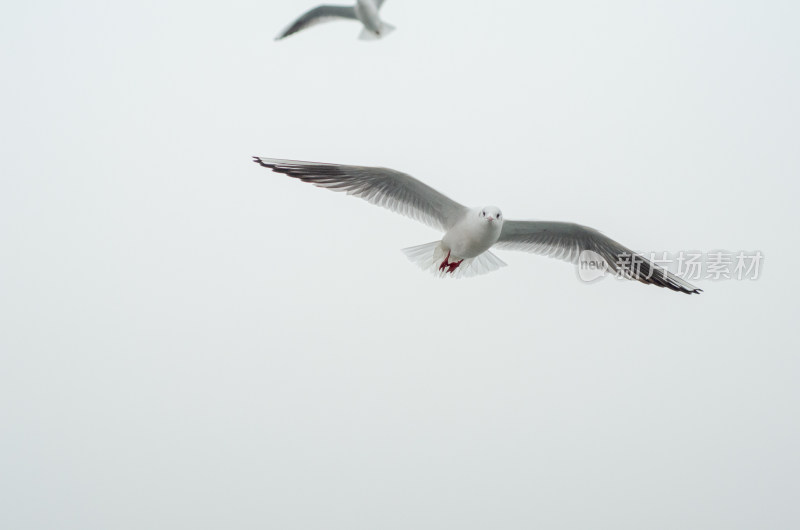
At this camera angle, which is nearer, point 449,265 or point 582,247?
point 449,265

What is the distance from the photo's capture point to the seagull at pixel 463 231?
724 cm

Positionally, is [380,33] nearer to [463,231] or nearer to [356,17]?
[356,17]

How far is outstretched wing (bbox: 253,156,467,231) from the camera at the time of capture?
23.6 feet

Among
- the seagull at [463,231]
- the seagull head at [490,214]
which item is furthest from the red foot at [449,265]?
the seagull head at [490,214]

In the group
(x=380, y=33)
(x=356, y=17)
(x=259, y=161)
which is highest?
(x=356, y=17)

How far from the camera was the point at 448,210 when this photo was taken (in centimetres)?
753

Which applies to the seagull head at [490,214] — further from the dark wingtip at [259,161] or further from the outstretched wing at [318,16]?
the outstretched wing at [318,16]

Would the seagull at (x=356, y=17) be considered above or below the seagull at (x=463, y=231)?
above

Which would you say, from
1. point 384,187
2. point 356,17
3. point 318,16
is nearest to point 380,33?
point 356,17

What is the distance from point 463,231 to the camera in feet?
24.2

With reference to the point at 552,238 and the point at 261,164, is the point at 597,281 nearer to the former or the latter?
the point at 552,238

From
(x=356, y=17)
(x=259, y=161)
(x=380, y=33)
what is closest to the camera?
(x=259, y=161)

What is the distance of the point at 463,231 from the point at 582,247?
49.7 inches

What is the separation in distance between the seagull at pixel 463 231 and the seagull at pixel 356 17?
A: 2.24 meters
